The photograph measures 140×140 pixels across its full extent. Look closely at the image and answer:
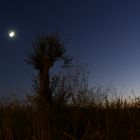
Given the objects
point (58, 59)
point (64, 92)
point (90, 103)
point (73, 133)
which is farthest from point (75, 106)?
point (58, 59)

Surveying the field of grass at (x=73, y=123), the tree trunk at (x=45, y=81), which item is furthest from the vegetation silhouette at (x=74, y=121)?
the tree trunk at (x=45, y=81)

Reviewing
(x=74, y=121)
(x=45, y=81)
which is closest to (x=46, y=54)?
(x=45, y=81)

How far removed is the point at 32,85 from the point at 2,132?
8.19 m

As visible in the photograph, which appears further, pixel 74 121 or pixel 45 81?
pixel 45 81

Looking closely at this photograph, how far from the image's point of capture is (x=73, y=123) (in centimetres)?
571

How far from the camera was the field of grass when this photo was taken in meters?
4.93

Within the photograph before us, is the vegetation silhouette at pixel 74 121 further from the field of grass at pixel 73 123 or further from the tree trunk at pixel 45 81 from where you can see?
the tree trunk at pixel 45 81

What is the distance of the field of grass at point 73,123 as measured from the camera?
493 cm

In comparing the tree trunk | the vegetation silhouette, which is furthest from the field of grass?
the tree trunk

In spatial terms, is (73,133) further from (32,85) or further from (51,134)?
(32,85)

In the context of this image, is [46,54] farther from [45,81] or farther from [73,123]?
[73,123]

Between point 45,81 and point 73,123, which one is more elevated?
point 45,81

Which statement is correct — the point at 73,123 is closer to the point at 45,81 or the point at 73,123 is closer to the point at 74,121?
the point at 74,121

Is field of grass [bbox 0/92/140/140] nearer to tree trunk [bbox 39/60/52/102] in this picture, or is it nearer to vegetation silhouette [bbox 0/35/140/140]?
vegetation silhouette [bbox 0/35/140/140]
